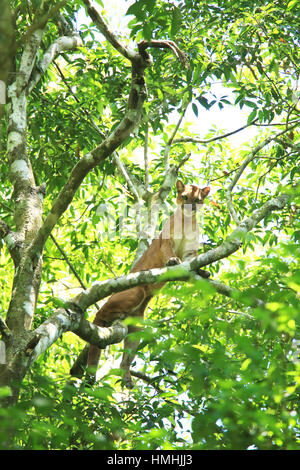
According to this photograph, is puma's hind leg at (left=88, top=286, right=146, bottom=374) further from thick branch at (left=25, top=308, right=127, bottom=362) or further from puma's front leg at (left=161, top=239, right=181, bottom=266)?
thick branch at (left=25, top=308, right=127, bottom=362)

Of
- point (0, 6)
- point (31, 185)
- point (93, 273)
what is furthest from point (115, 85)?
point (0, 6)

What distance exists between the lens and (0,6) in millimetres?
1777

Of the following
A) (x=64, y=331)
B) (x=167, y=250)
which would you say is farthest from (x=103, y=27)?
(x=167, y=250)

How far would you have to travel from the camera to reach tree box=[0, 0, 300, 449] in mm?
2459

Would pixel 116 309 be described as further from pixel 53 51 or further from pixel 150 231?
pixel 53 51

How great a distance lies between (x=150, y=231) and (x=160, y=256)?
14.1 inches

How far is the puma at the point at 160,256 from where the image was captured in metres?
5.83

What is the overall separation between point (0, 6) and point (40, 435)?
6.08 feet

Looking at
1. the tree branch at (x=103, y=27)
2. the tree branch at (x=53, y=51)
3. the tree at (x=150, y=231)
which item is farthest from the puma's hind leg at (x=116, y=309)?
the tree branch at (x=103, y=27)

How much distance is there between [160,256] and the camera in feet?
21.5

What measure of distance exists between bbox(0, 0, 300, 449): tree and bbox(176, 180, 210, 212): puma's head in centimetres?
40

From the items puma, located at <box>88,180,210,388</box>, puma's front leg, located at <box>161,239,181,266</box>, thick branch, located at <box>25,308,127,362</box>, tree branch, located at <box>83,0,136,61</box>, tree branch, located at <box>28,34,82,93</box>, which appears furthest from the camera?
puma's front leg, located at <box>161,239,181,266</box>

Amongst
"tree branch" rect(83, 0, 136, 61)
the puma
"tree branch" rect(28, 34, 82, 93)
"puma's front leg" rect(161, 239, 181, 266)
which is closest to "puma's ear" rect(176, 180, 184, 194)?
the puma
